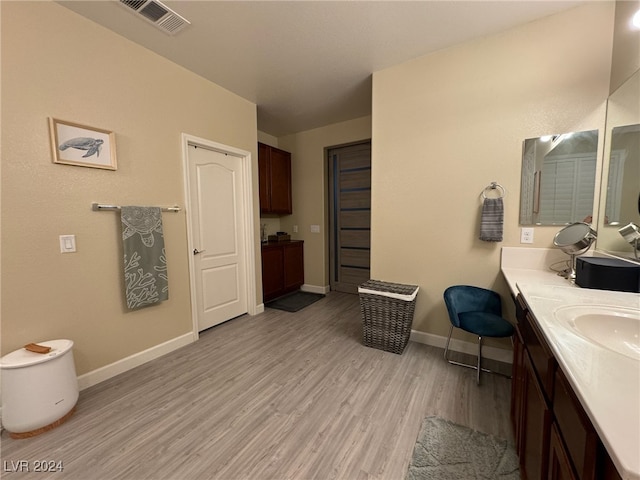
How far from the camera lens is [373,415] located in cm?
168

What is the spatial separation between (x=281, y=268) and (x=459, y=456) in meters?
3.13

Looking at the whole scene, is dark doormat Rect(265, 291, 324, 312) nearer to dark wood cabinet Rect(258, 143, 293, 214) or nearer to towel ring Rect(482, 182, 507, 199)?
dark wood cabinet Rect(258, 143, 293, 214)

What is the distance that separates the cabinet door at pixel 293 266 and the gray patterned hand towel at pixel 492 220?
2813 mm

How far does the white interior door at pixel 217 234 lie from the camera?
2.81m

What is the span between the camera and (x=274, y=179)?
4152mm

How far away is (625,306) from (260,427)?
197 centimetres

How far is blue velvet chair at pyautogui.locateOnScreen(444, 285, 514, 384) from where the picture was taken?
1975 mm

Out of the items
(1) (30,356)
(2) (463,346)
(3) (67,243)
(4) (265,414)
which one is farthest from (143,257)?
(2) (463,346)

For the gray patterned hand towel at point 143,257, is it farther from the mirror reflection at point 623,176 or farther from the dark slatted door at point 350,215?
the mirror reflection at point 623,176

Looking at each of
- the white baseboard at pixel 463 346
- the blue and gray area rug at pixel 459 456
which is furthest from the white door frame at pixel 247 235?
the blue and gray area rug at pixel 459 456

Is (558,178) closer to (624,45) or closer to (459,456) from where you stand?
(624,45)

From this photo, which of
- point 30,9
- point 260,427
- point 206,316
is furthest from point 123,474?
point 30,9

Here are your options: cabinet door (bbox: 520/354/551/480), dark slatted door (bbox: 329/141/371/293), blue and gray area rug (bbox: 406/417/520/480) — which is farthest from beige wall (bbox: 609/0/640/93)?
dark slatted door (bbox: 329/141/371/293)

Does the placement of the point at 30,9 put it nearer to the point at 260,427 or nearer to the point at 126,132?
the point at 126,132
